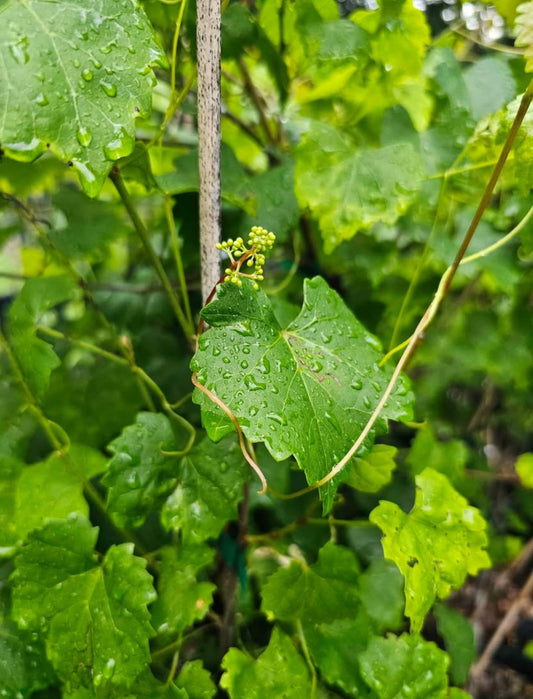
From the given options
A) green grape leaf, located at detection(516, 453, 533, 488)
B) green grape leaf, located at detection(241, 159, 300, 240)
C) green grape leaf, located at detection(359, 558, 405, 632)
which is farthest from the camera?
green grape leaf, located at detection(516, 453, 533, 488)

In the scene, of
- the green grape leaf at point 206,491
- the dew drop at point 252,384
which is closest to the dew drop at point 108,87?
the dew drop at point 252,384

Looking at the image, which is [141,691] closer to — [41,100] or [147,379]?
[147,379]

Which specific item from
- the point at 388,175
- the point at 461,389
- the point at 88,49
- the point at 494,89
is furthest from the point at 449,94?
the point at 461,389

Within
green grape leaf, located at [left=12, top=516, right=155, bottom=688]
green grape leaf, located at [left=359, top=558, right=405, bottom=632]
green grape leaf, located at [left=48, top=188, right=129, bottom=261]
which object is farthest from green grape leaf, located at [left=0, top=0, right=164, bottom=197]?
green grape leaf, located at [left=359, top=558, right=405, bottom=632]

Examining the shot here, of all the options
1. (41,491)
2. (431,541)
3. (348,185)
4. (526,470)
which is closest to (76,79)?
(348,185)

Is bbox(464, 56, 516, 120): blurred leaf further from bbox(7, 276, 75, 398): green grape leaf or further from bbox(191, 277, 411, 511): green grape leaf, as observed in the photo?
bbox(7, 276, 75, 398): green grape leaf

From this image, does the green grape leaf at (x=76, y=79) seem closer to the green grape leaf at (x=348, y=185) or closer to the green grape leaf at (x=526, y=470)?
the green grape leaf at (x=348, y=185)
